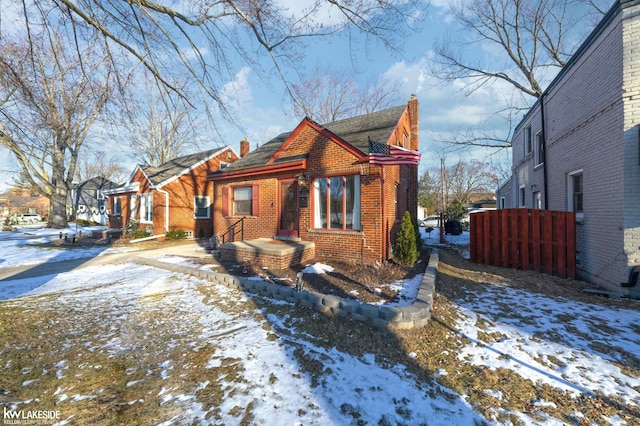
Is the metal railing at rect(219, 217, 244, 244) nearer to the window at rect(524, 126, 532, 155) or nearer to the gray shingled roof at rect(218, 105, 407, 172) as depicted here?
the gray shingled roof at rect(218, 105, 407, 172)

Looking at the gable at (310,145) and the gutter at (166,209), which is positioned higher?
the gable at (310,145)

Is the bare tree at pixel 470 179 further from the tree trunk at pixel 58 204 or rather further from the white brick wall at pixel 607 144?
the tree trunk at pixel 58 204

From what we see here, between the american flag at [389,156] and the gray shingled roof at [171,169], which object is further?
the gray shingled roof at [171,169]

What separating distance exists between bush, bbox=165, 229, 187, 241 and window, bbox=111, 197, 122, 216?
7.47 metres

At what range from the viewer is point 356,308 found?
3947mm

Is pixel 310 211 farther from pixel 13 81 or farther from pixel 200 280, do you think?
pixel 13 81

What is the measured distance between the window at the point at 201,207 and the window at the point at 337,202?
458 inches

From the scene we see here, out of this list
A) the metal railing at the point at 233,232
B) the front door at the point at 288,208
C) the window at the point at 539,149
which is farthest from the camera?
the metal railing at the point at 233,232

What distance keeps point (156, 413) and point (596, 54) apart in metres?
10.4

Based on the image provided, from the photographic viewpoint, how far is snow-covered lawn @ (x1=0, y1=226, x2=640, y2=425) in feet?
7.39

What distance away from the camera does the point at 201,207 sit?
17125 millimetres

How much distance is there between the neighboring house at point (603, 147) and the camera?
5094 millimetres

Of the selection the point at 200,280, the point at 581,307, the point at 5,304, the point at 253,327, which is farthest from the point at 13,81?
the point at 581,307

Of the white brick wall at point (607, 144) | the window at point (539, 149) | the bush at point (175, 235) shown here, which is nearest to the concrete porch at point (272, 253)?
the white brick wall at point (607, 144)
